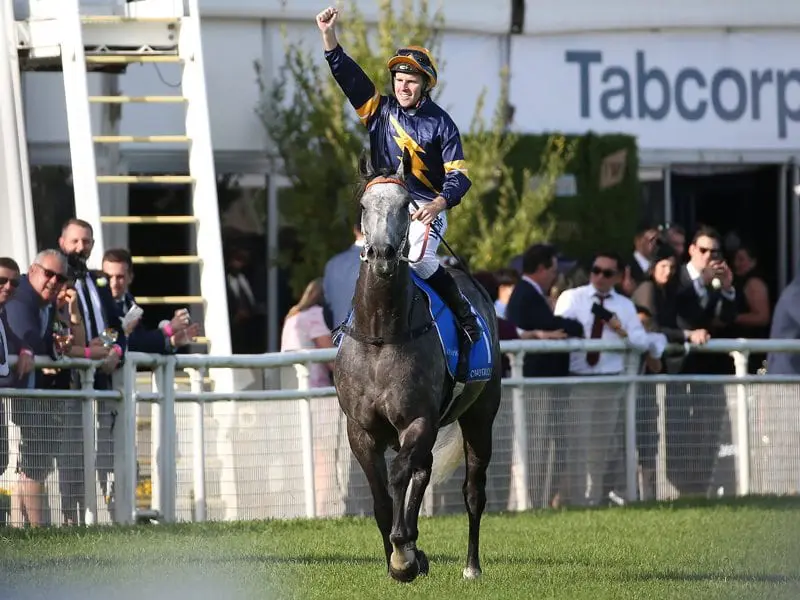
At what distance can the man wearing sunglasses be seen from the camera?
45.1ft

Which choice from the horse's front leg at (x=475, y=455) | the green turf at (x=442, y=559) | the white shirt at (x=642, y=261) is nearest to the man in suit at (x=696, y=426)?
the green turf at (x=442, y=559)

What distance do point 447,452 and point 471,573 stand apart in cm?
137

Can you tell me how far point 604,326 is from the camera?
14336 millimetres

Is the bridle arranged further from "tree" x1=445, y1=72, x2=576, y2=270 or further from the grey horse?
"tree" x1=445, y1=72, x2=576, y2=270

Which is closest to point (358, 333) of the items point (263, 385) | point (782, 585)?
point (782, 585)

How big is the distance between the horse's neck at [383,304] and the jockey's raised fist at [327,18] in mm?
1275

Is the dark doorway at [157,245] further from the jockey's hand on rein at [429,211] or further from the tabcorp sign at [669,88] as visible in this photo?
the jockey's hand on rein at [429,211]

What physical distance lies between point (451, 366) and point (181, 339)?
11.7 feet

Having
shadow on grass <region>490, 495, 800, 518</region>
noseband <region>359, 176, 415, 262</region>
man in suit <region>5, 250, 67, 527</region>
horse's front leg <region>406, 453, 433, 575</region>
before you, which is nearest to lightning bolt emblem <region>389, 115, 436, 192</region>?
noseband <region>359, 176, 415, 262</region>

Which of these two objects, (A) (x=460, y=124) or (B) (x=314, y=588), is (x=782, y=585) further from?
(A) (x=460, y=124)

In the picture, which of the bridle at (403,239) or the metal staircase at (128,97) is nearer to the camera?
the bridle at (403,239)

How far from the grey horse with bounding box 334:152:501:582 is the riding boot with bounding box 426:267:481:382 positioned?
0.29 m

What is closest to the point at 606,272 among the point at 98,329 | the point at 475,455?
the point at 98,329

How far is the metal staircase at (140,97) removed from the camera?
14.0m
